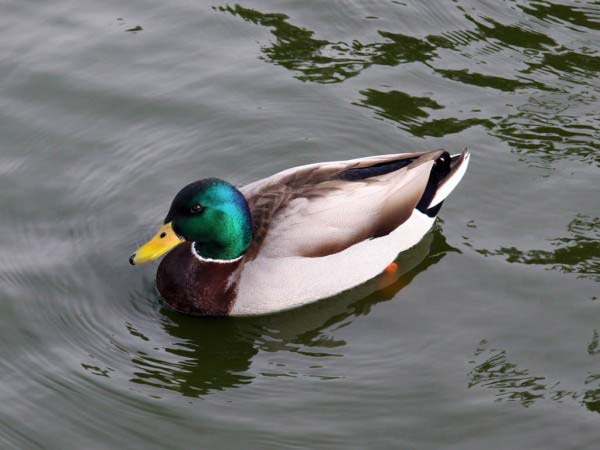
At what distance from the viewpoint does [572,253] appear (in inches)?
333

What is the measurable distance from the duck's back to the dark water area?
7.2 inches

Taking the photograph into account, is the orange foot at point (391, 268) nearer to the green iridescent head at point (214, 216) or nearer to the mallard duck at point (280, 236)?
the mallard duck at point (280, 236)

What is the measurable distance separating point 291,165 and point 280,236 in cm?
167

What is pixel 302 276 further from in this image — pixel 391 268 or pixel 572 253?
pixel 572 253

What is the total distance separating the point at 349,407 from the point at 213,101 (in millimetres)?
3831

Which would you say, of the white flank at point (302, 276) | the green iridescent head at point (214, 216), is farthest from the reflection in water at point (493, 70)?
the green iridescent head at point (214, 216)

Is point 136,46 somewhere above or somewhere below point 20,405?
above

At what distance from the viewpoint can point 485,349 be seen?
764 cm

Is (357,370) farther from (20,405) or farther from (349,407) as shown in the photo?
(20,405)

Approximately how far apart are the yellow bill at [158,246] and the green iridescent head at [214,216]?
0.14 feet

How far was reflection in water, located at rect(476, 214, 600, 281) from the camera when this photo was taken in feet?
27.3

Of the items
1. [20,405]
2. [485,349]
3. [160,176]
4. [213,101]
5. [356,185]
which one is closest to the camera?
[20,405]

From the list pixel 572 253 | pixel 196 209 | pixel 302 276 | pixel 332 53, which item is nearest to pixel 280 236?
pixel 302 276

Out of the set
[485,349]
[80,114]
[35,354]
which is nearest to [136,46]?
[80,114]
